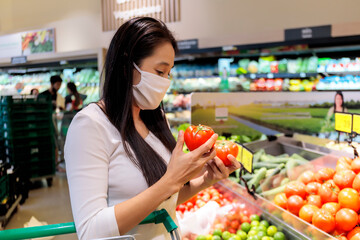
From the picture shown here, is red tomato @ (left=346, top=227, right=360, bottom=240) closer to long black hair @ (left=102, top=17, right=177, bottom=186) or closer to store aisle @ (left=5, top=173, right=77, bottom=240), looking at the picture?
long black hair @ (left=102, top=17, right=177, bottom=186)

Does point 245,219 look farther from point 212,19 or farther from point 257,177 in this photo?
point 212,19

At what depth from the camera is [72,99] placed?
723cm

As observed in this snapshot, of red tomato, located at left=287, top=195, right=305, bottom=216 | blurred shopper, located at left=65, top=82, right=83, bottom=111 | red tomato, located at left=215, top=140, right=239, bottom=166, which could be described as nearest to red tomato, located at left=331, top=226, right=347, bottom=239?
red tomato, located at left=287, top=195, right=305, bottom=216

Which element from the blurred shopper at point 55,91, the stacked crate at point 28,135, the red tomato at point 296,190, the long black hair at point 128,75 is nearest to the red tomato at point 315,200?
the red tomato at point 296,190

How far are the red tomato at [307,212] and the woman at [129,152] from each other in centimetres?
84

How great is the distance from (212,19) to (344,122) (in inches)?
147

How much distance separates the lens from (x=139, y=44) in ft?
4.13

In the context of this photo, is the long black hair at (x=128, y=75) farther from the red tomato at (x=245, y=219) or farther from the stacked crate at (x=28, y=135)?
the stacked crate at (x=28, y=135)

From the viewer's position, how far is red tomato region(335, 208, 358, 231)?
Result: 6.03ft

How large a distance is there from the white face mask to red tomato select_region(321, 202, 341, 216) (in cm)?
128

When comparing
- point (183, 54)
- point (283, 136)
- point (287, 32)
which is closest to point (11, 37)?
point (183, 54)

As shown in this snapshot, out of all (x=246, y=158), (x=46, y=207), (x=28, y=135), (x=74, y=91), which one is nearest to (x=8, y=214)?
(x=46, y=207)

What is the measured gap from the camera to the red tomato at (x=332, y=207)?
6.41 feet

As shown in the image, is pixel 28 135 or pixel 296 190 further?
pixel 28 135
